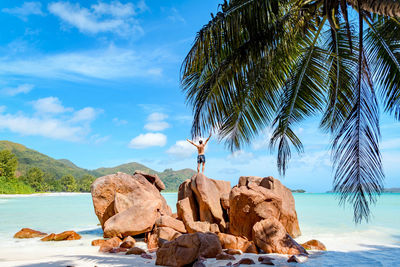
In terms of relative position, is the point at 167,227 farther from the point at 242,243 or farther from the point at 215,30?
the point at 215,30

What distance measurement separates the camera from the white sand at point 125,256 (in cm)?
522

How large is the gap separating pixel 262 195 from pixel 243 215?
0.70 m

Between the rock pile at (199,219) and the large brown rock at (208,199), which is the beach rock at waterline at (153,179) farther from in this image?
the large brown rock at (208,199)

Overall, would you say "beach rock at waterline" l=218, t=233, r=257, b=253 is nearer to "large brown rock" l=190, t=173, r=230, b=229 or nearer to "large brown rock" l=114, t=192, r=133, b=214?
"large brown rock" l=190, t=173, r=230, b=229

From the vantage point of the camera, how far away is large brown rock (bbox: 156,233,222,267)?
5.04m

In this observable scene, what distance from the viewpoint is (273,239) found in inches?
247

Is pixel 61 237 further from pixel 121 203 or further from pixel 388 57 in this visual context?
pixel 388 57

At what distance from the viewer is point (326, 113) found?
704 centimetres

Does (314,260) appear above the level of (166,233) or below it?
below

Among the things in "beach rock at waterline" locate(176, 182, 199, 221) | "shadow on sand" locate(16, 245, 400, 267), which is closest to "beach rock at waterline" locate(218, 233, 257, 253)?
"shadow on sand" locate(16, 245, 400, 267)

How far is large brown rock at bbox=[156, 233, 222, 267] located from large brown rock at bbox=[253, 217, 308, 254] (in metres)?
1.26

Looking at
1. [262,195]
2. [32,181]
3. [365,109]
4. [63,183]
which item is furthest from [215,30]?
[63,183]

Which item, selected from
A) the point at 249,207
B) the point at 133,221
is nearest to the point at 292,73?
the point at 249,207

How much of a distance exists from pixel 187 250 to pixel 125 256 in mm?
1557
